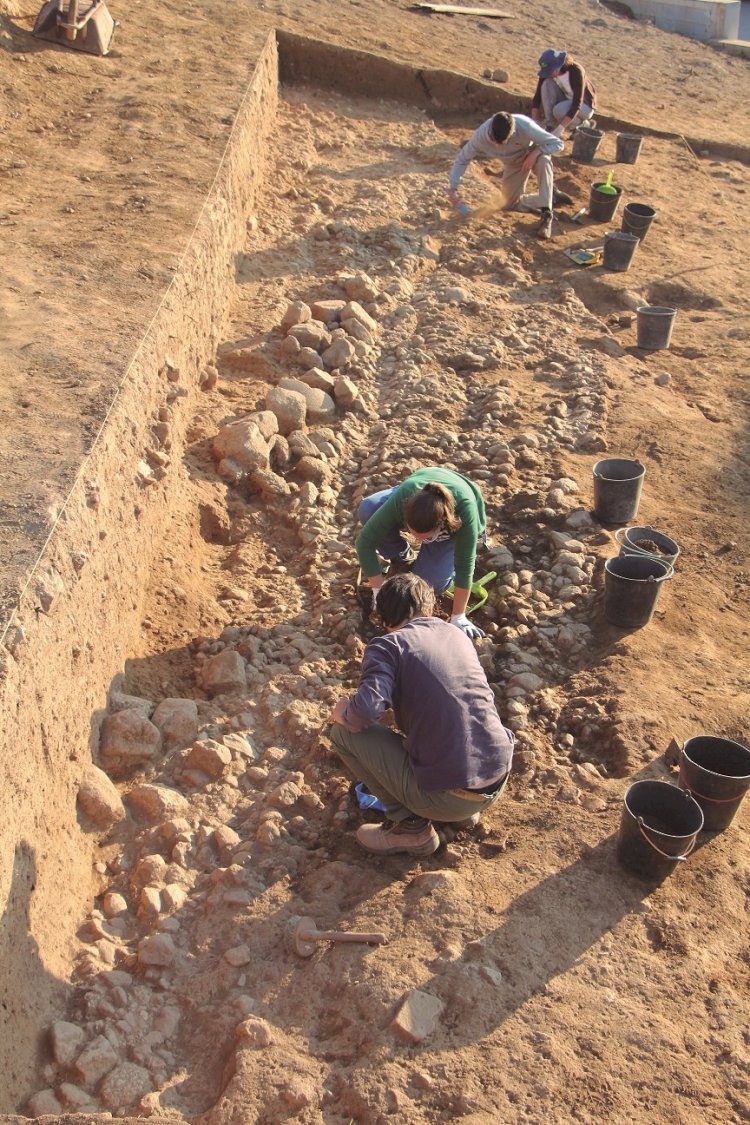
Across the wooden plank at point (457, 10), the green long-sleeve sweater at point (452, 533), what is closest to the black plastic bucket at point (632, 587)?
the green long-sleeve sweater at point (452, 533)

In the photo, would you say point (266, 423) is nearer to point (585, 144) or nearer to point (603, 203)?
point (603, 203)

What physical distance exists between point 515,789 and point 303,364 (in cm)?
351

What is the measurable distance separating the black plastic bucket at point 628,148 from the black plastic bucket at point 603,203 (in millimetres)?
1368

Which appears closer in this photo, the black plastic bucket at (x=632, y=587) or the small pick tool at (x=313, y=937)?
the small pick tool at (x=313, y=937)

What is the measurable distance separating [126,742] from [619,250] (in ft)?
20.2

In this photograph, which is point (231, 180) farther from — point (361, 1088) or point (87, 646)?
point (361, 1088)

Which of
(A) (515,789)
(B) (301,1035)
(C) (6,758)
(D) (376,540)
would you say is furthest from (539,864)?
(C) (6,758)

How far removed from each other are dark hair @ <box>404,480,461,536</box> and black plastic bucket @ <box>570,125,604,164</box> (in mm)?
7511

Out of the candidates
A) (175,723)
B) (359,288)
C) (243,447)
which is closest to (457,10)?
(359,288)

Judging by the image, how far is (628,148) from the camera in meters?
10.4

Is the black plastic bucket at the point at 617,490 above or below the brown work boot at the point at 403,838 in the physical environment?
above

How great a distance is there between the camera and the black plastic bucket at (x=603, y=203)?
9.11 meters

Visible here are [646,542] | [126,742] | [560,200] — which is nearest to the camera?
[126,742]

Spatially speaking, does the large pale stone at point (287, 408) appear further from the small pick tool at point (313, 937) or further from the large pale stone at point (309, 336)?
the small pick tool at point (313, 937)
